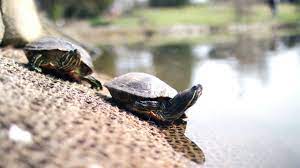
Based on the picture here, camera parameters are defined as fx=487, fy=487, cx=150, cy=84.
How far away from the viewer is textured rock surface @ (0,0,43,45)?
12005mm

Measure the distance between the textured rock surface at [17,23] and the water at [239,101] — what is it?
98.6 inches

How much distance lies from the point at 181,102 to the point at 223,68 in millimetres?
8179

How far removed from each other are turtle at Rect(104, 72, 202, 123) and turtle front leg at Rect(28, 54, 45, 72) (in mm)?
1784

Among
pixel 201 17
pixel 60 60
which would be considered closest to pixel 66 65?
pixel 60 60

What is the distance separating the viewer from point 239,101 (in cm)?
961

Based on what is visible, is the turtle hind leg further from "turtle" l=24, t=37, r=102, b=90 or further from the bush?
the bush

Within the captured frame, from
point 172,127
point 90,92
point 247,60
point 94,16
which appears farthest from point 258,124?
point 94,16

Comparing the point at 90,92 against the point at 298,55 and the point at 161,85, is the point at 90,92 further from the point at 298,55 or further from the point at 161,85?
the point at 298,55

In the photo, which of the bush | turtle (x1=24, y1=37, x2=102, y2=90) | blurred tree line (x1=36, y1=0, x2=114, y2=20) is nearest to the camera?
turtle (x1=24, y1=37, x2=102, y2=90)

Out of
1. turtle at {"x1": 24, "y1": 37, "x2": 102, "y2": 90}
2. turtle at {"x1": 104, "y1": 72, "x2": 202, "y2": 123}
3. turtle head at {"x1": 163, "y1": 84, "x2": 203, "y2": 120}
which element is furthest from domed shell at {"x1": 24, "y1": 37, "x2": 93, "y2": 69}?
turtle head at {"x1": 163, "y1": 84, "x2": 203, "y2": 120}

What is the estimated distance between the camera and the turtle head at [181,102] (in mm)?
Result: 6980

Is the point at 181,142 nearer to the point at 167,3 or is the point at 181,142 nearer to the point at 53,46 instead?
the point at 53,46

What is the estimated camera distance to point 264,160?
6.09 meters

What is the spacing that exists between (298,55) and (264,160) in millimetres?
13437
